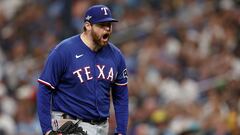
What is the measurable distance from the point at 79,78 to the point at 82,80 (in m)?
0.04

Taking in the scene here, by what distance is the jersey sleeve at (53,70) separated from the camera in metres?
7.14

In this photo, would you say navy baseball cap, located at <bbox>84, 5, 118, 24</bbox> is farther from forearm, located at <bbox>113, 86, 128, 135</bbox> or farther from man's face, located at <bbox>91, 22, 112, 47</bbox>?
forearm, located at <bbox>113, 86, 128, 135</bbox>

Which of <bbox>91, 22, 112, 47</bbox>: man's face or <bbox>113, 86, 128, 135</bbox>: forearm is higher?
<bbox>91, 22, 112, 47</bbox>: man's face

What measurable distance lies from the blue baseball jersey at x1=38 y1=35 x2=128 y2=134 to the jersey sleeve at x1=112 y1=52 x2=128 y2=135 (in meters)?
0.12

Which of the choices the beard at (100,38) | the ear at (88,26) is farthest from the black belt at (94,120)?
the ear at (88,26)

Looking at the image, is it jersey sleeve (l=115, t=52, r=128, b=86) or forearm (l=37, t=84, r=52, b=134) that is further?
jersey sleeve (l=115, t=52, r=128, b=86)

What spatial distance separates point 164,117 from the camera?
1227 cm

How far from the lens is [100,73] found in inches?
290

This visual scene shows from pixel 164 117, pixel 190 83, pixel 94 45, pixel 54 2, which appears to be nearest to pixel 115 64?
pixel 94 45

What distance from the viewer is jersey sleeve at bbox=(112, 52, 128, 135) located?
7.57 meters

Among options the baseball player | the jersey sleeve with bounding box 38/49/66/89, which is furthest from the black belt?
the jersey sleeve with bounding box 38/49/66/89

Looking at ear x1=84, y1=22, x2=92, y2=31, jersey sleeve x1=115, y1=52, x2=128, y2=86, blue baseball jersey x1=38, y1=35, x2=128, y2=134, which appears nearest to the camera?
blue baseball jersey x1=38, y1=35, x2=128, y2=134

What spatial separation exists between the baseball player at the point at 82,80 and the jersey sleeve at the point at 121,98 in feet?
0.31

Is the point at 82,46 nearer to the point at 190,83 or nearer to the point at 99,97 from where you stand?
the point at 99,97
